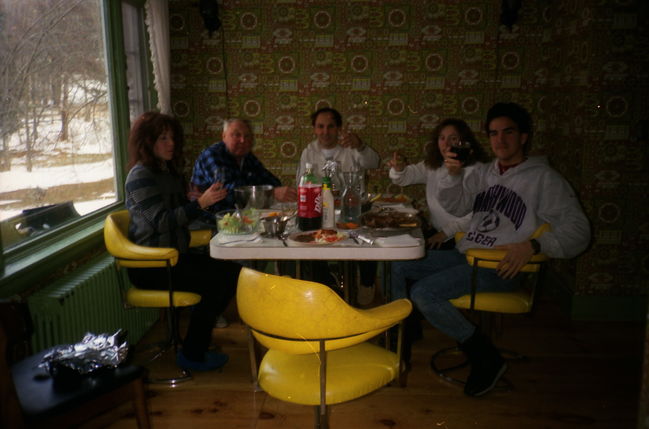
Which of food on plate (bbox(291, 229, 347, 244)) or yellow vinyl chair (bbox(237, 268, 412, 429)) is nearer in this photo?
yellow vinyl chair (bbox(237, 268, 412, 429))

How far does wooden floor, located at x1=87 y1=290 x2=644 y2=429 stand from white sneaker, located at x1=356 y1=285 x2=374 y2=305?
29.8 inches

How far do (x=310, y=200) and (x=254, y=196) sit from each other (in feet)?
1.21

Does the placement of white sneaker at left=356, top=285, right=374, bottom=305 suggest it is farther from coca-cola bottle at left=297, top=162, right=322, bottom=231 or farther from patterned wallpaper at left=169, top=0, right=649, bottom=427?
coca-cola bottle at left=297, top=162, right=322, bottom=231

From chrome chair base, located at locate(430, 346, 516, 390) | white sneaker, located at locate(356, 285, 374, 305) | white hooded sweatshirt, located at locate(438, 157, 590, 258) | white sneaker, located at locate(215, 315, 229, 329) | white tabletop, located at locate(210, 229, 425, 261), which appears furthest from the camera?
white sneaker, located at locate(356, 285, 374, 305)

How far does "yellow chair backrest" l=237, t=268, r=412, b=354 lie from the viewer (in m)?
1.31

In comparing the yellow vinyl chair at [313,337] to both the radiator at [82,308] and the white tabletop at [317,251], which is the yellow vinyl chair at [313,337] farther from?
the radiator at [82,308]

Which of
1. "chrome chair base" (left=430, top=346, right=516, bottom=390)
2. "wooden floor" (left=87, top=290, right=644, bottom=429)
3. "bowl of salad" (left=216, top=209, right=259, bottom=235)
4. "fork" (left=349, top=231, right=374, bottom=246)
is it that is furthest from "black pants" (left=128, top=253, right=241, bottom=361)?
"chrome chair base" (left=430, top=346, right=516, bottom=390)

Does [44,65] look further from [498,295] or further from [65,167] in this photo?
[498,295]

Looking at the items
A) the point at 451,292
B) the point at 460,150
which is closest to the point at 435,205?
the point at 460,150

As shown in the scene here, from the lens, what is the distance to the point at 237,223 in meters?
2.01

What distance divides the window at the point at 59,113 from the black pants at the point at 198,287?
1.79 feet

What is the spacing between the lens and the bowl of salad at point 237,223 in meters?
2.01

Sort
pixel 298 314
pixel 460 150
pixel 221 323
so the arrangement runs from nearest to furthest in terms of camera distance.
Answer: pixel 298 314, pixel 460 150, pixel 221 323

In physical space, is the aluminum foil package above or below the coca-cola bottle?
below
